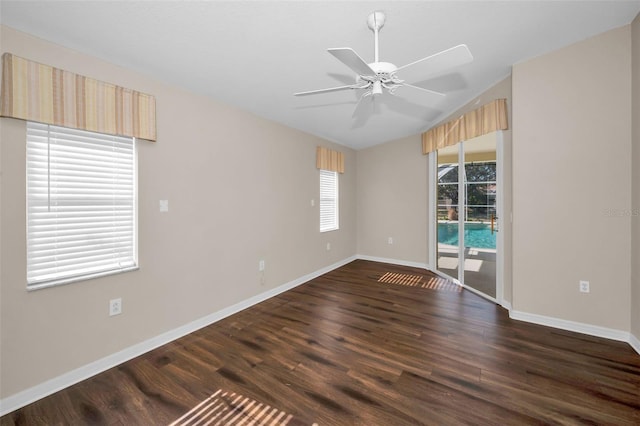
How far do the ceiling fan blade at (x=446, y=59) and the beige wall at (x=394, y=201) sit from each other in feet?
11.8

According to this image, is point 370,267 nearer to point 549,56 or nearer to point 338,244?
point 338,244

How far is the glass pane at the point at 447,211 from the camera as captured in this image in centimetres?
441

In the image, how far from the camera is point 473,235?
4.04 metres

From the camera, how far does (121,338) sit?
A: 226cm

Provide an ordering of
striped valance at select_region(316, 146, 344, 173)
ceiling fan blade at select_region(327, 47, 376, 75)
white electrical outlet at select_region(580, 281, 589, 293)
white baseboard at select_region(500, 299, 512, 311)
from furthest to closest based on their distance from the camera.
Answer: striped valance at select_region(316, 146, 344, 173), white baseboard at select_region(500, 299, 512, 311), white electrical outlet at select_region(580, 281, 589, 293), ceiling fan blade at select_region(327, 47, 376, 75)

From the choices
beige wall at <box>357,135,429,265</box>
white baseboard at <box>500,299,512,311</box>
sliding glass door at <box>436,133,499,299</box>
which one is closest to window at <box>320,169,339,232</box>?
beige wall at <box>357,135,429,265</box>

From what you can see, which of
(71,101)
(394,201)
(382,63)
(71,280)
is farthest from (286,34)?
(394,201)

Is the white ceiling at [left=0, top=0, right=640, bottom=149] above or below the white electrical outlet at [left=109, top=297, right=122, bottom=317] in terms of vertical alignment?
above

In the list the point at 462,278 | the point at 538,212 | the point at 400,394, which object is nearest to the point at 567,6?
the point at 538,212

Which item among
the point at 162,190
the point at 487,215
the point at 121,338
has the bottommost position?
the point at 121,338

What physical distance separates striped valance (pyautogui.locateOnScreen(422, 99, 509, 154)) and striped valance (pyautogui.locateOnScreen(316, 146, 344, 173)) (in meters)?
1.56

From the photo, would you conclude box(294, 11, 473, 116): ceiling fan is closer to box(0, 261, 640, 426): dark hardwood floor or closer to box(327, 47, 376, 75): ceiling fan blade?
box(327, 47, 376, 75): ceiling fan blade

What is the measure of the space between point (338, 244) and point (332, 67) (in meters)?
3.55

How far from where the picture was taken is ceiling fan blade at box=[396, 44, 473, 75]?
1570 millimetres
